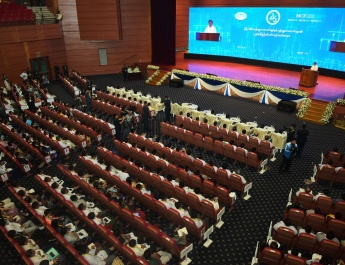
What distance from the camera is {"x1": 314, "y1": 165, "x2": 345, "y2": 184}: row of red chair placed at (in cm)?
881

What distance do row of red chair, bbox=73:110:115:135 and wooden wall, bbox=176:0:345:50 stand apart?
13.8m

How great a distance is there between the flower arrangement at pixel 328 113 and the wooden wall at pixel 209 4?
6.91 m

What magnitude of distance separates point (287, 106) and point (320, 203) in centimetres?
814

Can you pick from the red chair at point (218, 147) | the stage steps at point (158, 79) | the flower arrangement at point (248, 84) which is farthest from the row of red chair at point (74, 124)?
the flower arrangement at point (248, 84)

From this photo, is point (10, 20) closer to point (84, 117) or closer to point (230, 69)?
point (84, 117)

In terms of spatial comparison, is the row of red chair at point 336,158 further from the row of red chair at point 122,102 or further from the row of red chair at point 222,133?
the row of red chair at point 122,102

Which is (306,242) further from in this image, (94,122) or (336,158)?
(94,122)

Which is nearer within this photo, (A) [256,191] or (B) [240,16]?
(A) [256,191]

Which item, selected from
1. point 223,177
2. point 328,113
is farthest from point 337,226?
point 328,113

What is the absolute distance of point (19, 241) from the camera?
642 centimetres

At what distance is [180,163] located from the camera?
32.7ft

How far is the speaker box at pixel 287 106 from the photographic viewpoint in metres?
14.6

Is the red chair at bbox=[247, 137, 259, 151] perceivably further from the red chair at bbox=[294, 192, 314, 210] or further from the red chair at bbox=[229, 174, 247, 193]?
the red chair at bbox=[294, 192, 314, 210]

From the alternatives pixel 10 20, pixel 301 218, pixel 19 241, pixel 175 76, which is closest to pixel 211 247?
pixel 301 218
